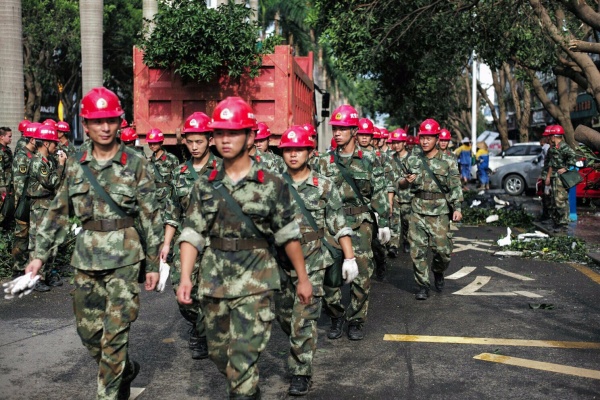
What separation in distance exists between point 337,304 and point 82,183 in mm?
2864

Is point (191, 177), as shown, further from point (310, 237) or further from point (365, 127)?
point (365, 127)

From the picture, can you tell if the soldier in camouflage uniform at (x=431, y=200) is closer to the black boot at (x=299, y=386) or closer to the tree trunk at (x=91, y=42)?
the black boot at (x=299, y=386)

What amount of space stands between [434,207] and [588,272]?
2.99 metres

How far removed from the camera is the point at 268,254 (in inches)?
173

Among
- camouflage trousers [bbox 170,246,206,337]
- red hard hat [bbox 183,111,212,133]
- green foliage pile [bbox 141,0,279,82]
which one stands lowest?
camouflage trousers [bbox 170,246,206,337]

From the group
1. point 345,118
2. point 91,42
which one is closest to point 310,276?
point 345,118

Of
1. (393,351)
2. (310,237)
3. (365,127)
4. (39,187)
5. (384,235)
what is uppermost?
(365,127)

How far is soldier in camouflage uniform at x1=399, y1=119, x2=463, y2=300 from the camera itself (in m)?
8.90

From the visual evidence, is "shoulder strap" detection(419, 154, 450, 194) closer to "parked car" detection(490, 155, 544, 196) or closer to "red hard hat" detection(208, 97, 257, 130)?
"red hard hat" detection(208, 97, 257, 130)

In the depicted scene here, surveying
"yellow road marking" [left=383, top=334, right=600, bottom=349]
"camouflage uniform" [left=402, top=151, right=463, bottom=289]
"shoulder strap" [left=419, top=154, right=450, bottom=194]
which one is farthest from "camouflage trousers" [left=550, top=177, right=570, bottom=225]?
"yellow road marking" [left=383, top=334, right=600, bottom=349]

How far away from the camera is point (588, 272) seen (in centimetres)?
1052

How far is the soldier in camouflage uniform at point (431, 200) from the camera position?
890 centimetres

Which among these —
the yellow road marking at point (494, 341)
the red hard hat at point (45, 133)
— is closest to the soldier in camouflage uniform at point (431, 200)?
the yellow road marking at point (494, 341)

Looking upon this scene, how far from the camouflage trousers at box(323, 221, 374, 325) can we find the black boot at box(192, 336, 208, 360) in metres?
1.16
